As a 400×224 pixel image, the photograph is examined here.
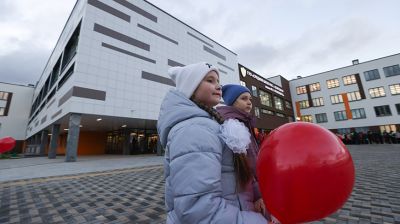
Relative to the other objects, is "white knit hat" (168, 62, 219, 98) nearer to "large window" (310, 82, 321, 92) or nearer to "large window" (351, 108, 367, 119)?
"large window" (351, 108, 367, 119)

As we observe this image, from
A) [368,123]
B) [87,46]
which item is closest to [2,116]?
[87,46]

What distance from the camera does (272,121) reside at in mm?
37656

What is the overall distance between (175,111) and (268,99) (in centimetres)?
3954

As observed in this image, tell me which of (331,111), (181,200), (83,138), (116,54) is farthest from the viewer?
(331,111)

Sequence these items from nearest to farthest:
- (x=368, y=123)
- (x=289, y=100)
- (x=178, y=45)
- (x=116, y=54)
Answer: (x=116, y=54) < (x=178, y=45) < (x=368, y=123) < (x=289, y=100)

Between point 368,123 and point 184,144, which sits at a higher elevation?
point 368,123

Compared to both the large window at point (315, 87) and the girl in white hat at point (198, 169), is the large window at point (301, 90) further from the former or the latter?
the girl in white hat at point (198, 169)

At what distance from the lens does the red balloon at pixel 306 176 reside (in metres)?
0.91

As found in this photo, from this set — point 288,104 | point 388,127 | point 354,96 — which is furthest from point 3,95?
point 388,127

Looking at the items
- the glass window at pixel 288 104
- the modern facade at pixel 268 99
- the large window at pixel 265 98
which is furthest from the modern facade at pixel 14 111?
the glass window at pixel 288 104

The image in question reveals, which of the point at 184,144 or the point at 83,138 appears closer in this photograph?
the point at 184,144

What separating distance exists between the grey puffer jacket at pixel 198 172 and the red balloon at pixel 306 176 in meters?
0.16

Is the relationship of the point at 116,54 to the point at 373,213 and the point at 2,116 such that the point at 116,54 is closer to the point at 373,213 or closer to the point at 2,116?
the point at 373,213

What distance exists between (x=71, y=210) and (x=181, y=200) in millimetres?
4206
